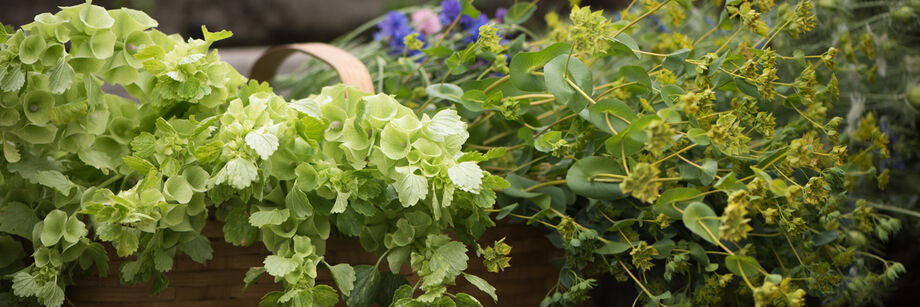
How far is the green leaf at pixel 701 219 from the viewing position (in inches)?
16.1

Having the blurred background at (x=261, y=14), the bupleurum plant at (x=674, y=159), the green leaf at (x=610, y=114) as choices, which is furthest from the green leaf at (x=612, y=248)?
the blurred background at (x=261, y=14)

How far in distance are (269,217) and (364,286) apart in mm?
94

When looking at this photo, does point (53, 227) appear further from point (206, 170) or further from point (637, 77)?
point (637, 77)

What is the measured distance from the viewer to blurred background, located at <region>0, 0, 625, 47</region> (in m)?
1.75

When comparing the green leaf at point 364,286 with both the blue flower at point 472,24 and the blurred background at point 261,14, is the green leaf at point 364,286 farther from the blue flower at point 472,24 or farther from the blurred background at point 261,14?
the blurred background at point 261,14

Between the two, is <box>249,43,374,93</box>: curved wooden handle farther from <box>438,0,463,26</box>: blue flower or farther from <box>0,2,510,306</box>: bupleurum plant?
<box>438,0,463,26</box>: blue flower

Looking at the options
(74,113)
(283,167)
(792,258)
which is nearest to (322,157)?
(283,167)

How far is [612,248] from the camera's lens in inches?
20.9

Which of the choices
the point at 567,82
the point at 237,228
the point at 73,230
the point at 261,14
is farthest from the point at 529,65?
the point at 261,14

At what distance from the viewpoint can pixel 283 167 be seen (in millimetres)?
476

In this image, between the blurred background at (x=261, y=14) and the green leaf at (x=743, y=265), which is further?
the blurred background at (x=261, y=14)

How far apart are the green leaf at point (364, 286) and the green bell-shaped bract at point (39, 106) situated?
273 millimetres

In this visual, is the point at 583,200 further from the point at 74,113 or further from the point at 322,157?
the point at 74,113

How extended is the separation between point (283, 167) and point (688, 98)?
0.96 feet
